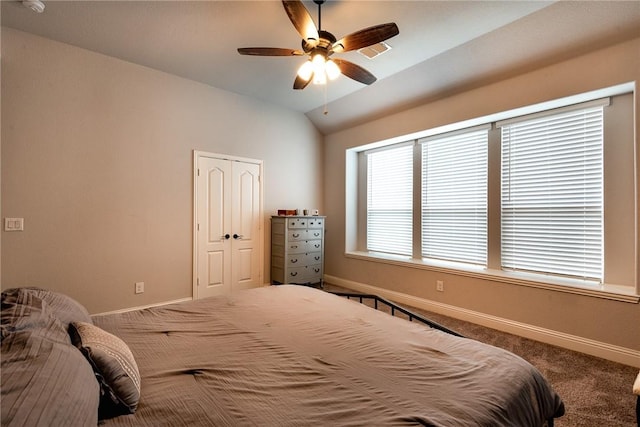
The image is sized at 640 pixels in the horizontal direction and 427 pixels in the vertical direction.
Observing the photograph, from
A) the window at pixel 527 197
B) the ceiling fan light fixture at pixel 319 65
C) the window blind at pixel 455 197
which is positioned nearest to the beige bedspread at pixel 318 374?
the ceiling fan light fixture at pixel 319 65

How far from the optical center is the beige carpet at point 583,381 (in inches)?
71.1

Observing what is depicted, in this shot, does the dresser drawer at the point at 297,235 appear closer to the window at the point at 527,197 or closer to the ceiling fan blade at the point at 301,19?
the window at the point at 527,197

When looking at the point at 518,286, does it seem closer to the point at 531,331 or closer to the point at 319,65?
the point at 531,331

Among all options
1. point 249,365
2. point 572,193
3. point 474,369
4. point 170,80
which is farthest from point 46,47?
point 572,193

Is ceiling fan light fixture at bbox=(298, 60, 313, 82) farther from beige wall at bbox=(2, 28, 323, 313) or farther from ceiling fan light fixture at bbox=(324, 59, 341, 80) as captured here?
beige wall at bbox=(2, 28, 323, 313)

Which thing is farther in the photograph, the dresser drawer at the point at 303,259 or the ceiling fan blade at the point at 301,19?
the dresser drawer at the point at 303,259

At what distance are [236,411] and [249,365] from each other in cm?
28

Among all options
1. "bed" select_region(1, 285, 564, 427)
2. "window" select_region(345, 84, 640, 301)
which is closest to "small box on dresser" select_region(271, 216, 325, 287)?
"window" select_region(345, 84, 640, 301)

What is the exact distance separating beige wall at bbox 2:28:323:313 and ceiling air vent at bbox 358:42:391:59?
6.85 ft

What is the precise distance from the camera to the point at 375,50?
2.89m

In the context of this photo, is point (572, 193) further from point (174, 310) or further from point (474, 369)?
point (174, 310)

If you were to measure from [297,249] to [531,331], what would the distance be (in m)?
2.98

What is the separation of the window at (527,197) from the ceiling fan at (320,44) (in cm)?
188

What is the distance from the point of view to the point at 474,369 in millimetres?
1222
